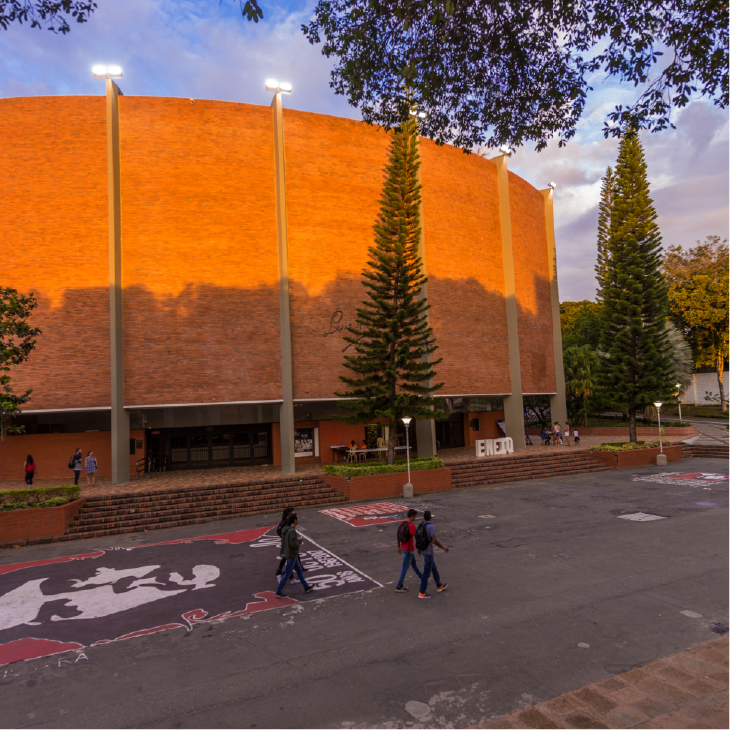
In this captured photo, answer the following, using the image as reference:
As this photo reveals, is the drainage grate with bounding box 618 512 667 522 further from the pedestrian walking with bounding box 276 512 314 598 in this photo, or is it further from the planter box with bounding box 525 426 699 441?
the planter box with bounding box 525 426 699 441

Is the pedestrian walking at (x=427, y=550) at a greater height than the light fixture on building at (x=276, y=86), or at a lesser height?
lesser

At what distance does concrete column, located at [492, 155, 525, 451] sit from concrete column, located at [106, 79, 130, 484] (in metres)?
19.7

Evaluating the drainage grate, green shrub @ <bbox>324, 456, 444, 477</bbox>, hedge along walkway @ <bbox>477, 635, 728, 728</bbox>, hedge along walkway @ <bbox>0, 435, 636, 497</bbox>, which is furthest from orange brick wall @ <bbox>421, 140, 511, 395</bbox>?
hedge along walkway @ <bbox>477, 635, 728, 728</bbox>

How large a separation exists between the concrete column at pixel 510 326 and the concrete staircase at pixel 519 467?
12.0 feet

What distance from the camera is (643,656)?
5.93 meters

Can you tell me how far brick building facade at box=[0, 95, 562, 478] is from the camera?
2006 cm

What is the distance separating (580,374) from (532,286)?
36.1ft

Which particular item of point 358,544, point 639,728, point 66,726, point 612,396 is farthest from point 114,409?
point 612,396

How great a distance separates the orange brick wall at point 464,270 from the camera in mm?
25438

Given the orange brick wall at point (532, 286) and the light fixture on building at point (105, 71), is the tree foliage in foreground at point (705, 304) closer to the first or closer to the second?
the orange brick wall at point (532, 286)

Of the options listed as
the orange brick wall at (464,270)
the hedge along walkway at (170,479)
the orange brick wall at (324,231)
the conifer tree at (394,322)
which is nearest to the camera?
the hedge along walkway at (170,479)

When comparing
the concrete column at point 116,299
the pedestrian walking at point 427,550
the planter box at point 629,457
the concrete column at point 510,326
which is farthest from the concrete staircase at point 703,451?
the concrete column at point 116,299

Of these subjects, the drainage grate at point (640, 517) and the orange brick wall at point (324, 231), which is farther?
the orange brick wall at point (324, 231)

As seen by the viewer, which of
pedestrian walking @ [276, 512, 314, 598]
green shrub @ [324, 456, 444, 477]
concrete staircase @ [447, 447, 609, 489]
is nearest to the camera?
pedestrian walking @ [276, 512, 314, 598]
